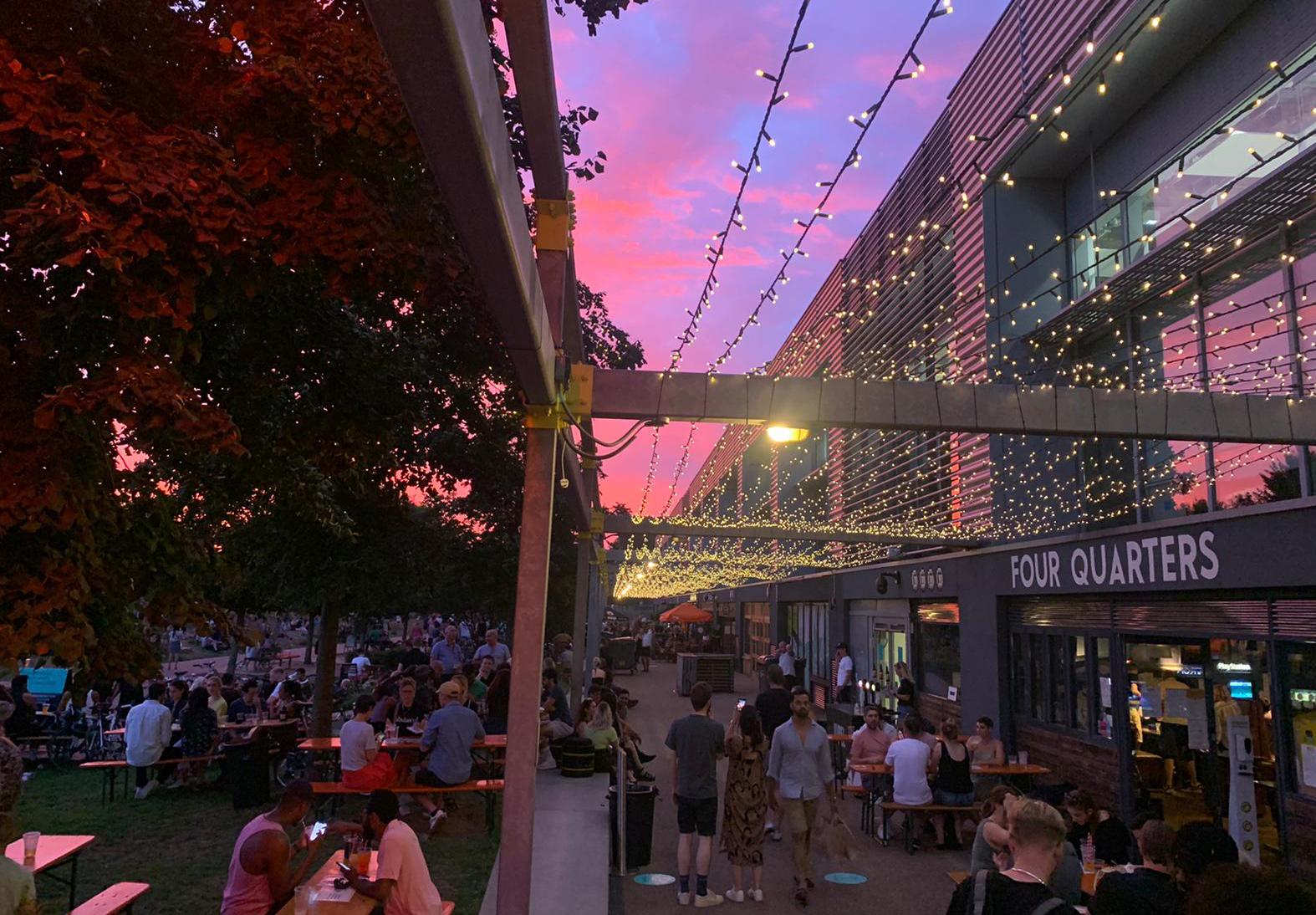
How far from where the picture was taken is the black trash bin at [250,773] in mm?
10703

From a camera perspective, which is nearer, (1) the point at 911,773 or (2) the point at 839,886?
(2) the point at 839,886

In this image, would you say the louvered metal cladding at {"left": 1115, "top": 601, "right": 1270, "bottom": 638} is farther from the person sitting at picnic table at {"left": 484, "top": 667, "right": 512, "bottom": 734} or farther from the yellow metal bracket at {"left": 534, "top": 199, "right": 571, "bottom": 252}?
the person sitting at picnic table at {"left": 484, "top": 667, "right": 512, "bottom": 734}

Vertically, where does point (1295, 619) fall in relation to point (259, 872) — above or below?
above

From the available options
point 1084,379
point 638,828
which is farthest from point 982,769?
point 1084,379

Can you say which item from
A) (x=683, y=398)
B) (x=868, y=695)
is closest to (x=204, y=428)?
(x=683, y=398)

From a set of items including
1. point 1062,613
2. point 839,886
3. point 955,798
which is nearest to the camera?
point 839,886

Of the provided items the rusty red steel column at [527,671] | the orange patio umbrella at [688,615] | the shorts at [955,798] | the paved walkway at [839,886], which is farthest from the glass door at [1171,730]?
the orange patio umbrella at [688,615]

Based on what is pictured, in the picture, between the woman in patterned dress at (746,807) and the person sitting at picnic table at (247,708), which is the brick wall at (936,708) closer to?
the woman in patterned dress at (746,807)

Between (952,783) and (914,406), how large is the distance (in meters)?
5.05

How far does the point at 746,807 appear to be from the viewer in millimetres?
7562

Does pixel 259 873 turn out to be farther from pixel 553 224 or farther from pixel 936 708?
pixel 936 708

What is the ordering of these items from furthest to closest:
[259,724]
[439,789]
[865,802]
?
[259,724], [865,802], [439,789]

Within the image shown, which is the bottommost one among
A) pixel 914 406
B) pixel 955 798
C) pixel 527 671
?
pixel 955 798

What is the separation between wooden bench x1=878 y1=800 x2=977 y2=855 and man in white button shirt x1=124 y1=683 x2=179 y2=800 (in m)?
8.54
